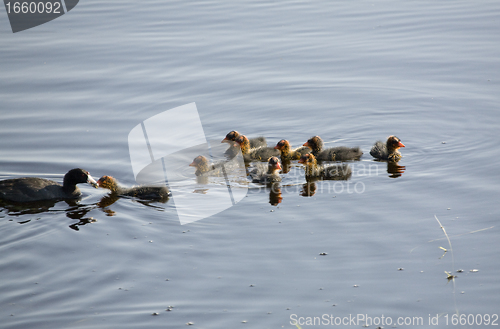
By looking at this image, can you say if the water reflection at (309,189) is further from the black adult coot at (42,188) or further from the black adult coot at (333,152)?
the black adult coot at (42,188)

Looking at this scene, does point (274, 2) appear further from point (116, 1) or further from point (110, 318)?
point (110, 318)

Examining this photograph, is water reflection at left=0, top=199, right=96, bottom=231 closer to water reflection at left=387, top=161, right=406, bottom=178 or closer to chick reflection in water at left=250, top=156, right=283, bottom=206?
chick reflection in water at left=250, top=156, right=283, bottom=206

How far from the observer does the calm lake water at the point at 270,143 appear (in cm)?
487

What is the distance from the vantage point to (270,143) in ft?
28.3

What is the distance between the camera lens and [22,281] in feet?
17.3

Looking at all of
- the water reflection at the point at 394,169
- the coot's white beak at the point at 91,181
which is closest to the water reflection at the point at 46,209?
the coot's white beak at the point at 91,181

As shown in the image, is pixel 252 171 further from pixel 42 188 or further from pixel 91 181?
pixel 42 188

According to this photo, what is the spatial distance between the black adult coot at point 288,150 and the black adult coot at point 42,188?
2.64 meters

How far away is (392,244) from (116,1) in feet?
43.2

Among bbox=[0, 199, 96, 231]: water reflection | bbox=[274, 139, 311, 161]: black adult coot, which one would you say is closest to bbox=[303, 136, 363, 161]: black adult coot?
bbox=[274, 139, 311, 161]: black adult coot

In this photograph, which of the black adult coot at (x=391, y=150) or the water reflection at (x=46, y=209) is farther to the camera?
the black adult coot at (x=391, y=150)

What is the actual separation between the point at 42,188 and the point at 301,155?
11.6 feet

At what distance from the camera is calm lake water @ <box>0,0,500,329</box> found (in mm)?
4871

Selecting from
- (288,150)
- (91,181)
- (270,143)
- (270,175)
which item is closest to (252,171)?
(270,175)
